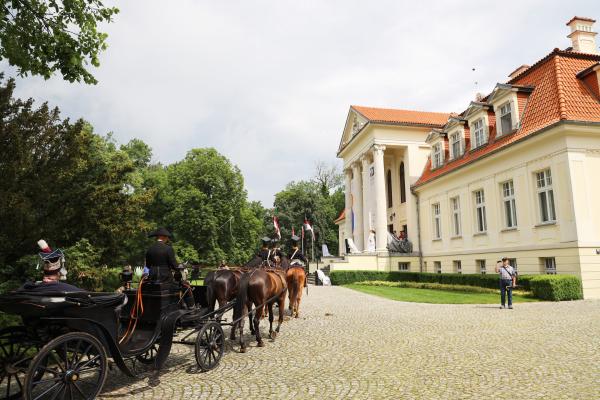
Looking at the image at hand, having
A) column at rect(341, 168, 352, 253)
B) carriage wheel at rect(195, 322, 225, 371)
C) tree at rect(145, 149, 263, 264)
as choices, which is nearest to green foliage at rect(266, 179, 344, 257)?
tree at rect(145, 149, 263, 264)

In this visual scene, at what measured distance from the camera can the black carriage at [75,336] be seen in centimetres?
441

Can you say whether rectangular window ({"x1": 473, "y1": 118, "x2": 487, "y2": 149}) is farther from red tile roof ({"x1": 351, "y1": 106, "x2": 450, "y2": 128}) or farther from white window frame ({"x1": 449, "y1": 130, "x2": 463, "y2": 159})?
red tile roof ({"x1": 351, "y1": 106, "x2": 450, "y2": 128})

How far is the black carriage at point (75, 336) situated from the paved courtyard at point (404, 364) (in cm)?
59

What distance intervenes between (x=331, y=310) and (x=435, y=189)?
56.1 ft

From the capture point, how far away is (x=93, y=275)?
50.6 ft

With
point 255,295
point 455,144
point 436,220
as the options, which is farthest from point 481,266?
point 255,295

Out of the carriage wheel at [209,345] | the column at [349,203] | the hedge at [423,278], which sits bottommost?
the carriage wheel at [209,345]

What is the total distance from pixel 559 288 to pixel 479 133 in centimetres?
1131

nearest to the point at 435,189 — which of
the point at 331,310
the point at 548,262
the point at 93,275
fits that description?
the point at 548,262

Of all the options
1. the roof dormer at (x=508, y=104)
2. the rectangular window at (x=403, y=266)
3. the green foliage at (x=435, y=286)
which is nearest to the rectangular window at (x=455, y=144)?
the roof dormer at (x=508, y=104)

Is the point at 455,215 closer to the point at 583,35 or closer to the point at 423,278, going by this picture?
the point at 423,278

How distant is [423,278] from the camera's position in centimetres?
2458

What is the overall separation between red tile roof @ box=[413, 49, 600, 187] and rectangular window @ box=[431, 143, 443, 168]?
238 inches

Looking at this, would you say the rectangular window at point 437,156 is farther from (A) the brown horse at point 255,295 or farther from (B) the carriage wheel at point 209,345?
(B) the carriage wheel at point 209,345
